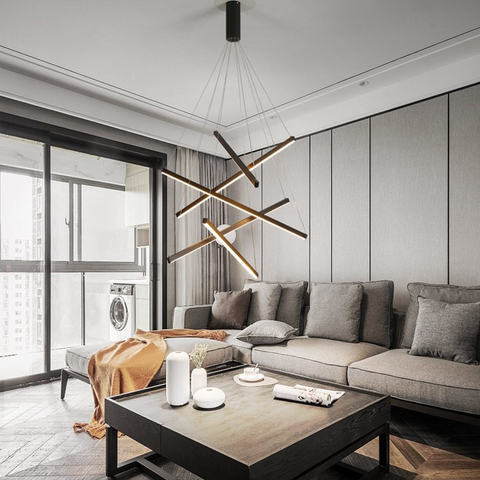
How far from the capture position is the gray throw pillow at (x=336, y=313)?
11.3ft

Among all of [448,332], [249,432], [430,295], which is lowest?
[249,432]

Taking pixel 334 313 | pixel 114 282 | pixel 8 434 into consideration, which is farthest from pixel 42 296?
pixel 334 313

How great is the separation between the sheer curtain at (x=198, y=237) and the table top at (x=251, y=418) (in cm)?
253

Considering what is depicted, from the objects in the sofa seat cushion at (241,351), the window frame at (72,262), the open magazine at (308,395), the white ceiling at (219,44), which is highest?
the white ceiling at (219,44)

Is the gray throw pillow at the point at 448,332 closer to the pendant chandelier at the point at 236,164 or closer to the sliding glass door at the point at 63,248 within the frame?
the pendant chandelier at the point at 236,164

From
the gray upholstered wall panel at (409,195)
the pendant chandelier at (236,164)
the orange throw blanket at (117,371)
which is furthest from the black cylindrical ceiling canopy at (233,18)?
the orange throw blanket at (117,371)

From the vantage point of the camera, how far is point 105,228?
14.7 ft

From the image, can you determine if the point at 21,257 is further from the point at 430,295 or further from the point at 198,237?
the point at 430,295

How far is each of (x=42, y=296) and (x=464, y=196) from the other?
3683 millimetres

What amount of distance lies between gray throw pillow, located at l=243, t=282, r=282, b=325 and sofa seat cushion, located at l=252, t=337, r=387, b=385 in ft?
1.95

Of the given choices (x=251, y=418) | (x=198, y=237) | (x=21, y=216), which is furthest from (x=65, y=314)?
(x=251, y=418)

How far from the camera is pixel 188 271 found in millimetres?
4883

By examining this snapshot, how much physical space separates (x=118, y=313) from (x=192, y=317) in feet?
3.59

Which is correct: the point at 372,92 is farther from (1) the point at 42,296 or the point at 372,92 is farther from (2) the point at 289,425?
(1) the point at 42,296
